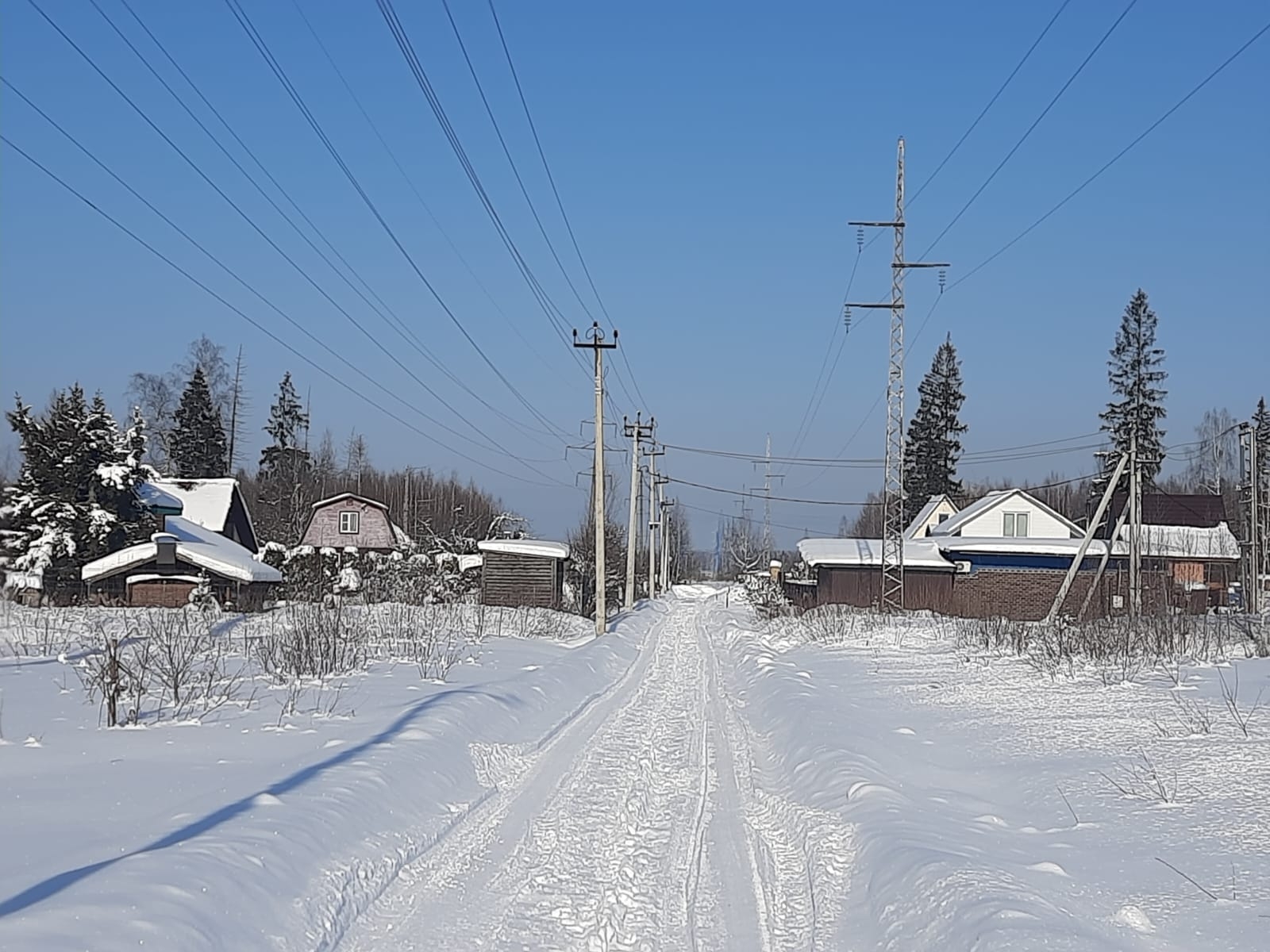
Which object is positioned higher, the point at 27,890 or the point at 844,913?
the point at 27,890

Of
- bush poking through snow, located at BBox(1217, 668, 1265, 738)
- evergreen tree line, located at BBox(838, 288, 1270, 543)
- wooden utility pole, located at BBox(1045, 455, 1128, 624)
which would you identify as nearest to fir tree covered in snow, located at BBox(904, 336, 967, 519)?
evergreen tree line, located at BBox(838, 288, 1270, 543)

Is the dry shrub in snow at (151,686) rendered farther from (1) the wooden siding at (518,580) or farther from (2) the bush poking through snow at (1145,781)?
(1) the wooden siding at (518,580)

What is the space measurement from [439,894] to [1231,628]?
2167cm

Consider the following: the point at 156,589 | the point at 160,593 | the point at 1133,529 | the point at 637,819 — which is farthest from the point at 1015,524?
the point at 637,819

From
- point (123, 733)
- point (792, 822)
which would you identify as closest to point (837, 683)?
point (792, 822)

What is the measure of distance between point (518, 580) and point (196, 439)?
127ft

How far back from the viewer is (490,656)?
23.8 metres

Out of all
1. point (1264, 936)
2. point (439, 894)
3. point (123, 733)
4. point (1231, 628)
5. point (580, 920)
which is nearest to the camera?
point (1264, 936)

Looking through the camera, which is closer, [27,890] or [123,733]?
[27,890]

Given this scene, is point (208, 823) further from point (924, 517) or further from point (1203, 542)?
point (924, 517)

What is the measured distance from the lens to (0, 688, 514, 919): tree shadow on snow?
562 centimetres

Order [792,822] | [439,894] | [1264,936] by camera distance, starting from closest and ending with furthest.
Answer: [1264,936], [439,894], [792,822]

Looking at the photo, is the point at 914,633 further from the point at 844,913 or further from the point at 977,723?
the point at 844,913

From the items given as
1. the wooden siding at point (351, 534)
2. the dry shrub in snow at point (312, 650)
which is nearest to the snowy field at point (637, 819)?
the dry shrub in snow at point (312, 650)
